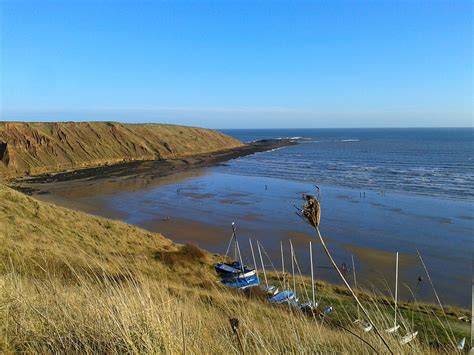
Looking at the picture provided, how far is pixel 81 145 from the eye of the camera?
80.3 meters

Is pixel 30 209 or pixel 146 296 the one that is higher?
pixel 146 296

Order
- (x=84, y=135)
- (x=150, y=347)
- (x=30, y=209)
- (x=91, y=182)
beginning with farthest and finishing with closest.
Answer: (x=84, y=135), (x=91, y=182), (x=30, y=209), (x=150, y=347)

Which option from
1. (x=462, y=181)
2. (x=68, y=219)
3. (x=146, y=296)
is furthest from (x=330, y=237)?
(x=462, y=181)

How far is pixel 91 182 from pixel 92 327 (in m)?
57.1

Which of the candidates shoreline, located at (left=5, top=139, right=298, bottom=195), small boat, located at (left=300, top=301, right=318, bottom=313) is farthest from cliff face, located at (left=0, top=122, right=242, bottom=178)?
small boat, located at (left=300, top=301, right=318, bottom=313)

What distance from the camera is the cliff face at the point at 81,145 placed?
6700cm

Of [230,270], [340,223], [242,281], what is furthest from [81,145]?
[242,281]

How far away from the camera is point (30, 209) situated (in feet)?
75.9

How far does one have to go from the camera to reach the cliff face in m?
67.0

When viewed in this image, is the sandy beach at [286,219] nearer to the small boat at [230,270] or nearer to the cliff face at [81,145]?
the small boat at [230,270]

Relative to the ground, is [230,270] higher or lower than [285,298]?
lower

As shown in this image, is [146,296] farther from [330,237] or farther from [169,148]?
[169,148]

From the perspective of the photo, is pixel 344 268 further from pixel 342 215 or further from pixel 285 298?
pixel 285 298

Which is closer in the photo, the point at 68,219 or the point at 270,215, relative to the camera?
the point at 68,219
